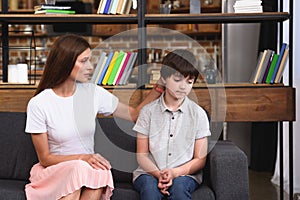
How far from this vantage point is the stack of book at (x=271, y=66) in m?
4.45

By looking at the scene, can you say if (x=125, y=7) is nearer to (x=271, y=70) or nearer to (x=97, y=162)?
(x=271, y=70)

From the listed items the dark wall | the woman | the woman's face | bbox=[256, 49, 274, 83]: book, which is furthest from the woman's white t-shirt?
the dark wall

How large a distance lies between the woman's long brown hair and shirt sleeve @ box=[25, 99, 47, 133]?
0.17m

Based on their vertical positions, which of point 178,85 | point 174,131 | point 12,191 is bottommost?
point 12,191

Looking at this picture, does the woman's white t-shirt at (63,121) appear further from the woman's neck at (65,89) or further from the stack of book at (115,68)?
the stack of book at (115,68)

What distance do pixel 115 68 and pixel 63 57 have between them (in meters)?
1.05

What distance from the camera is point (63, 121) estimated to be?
3.41 meters

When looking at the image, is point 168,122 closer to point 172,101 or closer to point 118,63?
point 172,101

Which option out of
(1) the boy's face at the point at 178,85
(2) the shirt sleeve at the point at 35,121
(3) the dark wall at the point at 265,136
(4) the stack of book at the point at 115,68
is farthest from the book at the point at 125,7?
(3) the dark wall at the point at 265,136

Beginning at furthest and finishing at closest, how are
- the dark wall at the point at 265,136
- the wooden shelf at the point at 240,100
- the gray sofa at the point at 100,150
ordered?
1. the dark wall at the point at 265,136
2. the wooden shelf at the point at 240,100
3. the gray sofa at the point at 100,150

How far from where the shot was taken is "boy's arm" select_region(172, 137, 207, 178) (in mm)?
3414

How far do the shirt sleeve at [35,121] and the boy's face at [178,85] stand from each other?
26.0 inches

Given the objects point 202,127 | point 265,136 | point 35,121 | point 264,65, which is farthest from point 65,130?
point 265,136

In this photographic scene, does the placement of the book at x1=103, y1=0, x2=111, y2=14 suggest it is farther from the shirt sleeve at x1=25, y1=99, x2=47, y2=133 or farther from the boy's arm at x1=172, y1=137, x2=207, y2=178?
the boy's arm at x1=172, y1=137, x2=207, y2=178
